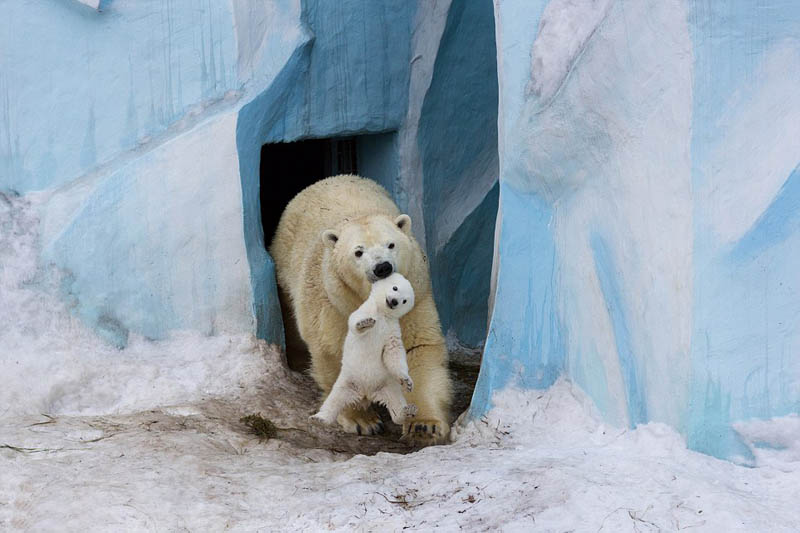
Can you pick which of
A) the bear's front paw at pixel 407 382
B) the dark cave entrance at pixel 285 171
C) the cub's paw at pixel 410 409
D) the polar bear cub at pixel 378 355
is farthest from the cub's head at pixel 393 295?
the dark cave entrance at pixel 285 171

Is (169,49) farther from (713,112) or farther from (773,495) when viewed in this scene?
(773,495)

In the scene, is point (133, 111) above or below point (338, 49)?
below

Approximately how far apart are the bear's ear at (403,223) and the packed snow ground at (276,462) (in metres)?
1.17

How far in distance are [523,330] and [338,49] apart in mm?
2779

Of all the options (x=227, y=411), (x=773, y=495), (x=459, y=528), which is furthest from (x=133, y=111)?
(x=773, y=495)

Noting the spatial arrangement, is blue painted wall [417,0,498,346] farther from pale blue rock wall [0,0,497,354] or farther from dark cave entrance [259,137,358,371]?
dark cave entrance [259,137,358,371]

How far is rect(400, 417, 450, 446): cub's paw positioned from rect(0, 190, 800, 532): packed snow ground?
0.09 m

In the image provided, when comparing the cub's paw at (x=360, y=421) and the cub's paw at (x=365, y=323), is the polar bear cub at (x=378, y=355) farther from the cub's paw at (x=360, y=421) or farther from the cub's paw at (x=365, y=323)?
the cub's paw at (x=360, y=421)

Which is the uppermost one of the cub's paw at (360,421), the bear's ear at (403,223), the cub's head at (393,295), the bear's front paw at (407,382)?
the bear's ear at (403,223)

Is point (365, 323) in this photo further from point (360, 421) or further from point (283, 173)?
point (283, 173)

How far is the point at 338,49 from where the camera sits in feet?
21.3

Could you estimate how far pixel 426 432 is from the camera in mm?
4902

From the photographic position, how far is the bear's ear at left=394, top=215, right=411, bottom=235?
5.49 m

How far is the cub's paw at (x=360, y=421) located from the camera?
5.34 meters
